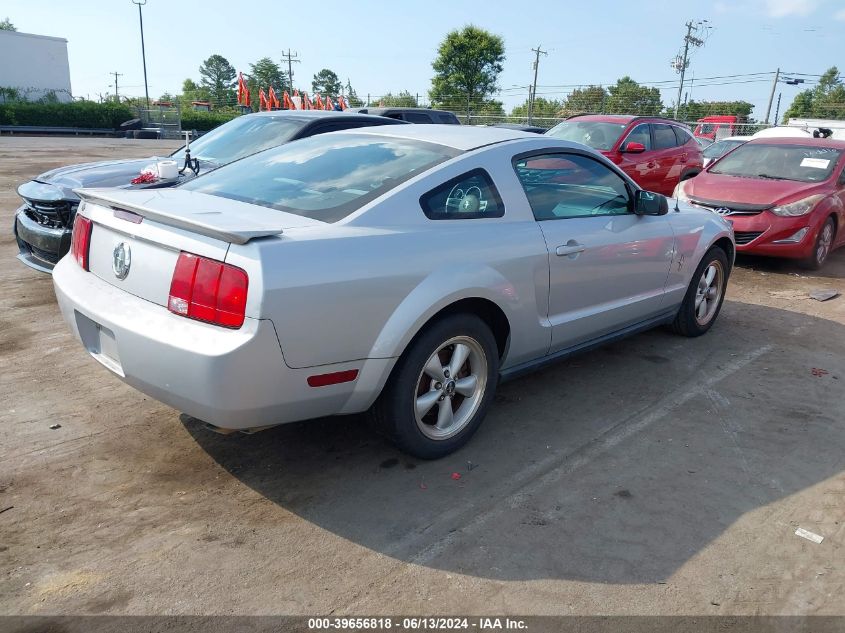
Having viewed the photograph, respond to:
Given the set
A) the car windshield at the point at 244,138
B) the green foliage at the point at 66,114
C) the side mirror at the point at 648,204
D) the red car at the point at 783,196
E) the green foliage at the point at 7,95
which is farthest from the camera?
the green foliage at the point at 7,95

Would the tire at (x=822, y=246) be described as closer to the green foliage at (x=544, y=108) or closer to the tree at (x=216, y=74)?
the green foliage at (x=544, y=108)

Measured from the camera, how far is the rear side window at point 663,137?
11.8m

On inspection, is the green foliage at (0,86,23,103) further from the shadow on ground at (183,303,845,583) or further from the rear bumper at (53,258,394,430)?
the shadow on ground at (183,303,845,583)

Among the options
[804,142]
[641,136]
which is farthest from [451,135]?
[641,136]

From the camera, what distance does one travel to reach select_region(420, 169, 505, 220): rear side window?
3.28 metres

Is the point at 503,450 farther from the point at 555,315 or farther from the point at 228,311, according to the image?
the point at 228,311

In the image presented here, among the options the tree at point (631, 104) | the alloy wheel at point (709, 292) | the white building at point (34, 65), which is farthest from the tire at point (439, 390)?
the white building at point (34, 65)

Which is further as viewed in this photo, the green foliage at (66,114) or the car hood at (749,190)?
the green foliage at (66,114)

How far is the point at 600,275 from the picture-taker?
4117mm

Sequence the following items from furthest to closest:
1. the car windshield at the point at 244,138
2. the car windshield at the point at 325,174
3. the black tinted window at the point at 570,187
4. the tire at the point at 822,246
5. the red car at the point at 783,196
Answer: the tire at the point at 822,246 < the red car at the point at 783,196 < the car windshield at the point at 244,138 < the black tinted window at the point at 570,187 < the car windshield at the point at 325,174

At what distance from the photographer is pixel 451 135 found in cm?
391

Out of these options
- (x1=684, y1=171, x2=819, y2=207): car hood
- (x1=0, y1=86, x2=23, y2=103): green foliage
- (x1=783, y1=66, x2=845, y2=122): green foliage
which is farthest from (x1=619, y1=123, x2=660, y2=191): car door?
(x1=0, y1=86, x2=23, y2=103): green foliage

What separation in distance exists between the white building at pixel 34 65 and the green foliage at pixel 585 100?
1538 inches

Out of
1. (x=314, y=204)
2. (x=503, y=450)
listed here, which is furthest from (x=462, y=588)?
(x=314, y=204)
